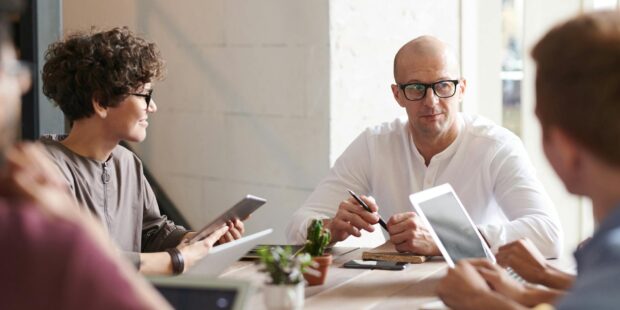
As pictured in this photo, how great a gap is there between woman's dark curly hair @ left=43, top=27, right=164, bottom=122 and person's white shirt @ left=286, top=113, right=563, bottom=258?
28.3 inches

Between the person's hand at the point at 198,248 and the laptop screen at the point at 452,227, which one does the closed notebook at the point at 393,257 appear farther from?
the person's hand at the point at 198,248

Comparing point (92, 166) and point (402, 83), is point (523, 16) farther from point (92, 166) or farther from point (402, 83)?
point (92, 166)

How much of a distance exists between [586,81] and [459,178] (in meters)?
1.89

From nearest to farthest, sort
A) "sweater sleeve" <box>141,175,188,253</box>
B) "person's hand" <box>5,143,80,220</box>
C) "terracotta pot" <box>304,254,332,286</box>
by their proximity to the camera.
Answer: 1. "person's hand" <box>5,143,80,220</box>
2. "terracotta pot" <box>304,254,332,286</box>
3. "sweater sleeve" <box>141,175,188,253</box>

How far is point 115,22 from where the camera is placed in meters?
5.17

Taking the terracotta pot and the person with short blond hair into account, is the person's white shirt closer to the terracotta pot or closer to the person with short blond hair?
the terracotta pot

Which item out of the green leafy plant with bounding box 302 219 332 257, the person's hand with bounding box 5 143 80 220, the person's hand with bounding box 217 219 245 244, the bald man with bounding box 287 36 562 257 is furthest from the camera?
the bald man with bounding box 287 36 562 257

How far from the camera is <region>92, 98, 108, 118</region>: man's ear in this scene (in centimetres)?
301

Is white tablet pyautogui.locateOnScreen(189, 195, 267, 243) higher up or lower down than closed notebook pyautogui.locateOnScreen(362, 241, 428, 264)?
higher up

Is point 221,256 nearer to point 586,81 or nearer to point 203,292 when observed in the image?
point 203,292

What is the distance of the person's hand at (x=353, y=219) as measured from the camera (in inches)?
117

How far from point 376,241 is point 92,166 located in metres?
1.87

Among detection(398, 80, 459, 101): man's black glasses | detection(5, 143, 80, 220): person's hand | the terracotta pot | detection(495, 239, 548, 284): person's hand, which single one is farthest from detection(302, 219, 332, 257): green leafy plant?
detection(5, 143, 80, 220): person's hand

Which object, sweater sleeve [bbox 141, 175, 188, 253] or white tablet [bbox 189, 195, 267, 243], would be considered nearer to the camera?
white tablet [bbox 189, 195, 267, 243]
